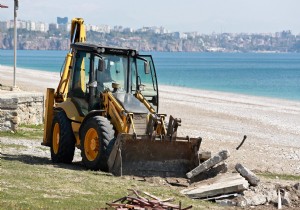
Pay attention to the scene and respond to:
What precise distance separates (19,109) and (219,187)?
35.1 feet

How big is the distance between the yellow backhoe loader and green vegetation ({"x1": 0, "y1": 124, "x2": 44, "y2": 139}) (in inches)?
141

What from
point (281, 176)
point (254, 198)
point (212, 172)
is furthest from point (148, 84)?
point (254, 198)

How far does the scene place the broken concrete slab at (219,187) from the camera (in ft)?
46.4

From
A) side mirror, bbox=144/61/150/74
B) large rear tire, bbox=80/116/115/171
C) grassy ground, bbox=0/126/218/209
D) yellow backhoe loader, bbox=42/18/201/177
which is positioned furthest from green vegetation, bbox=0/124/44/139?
side mirror, bbox=144/61/150/74

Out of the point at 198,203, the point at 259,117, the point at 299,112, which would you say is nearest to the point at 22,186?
the point at 198,203

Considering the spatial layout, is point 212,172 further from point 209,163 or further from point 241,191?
point 241,191

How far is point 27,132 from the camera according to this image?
75.7ft

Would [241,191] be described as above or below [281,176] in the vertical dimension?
above

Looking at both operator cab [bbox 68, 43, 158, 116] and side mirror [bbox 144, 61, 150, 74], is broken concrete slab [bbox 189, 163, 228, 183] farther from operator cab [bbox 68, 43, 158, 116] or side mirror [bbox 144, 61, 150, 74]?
side mirror [bbox 144, 61, 150, 74]

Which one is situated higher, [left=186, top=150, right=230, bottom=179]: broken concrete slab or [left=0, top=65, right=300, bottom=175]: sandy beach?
[left=186, top=150, right=230, bottom=179]: broken concrete slab

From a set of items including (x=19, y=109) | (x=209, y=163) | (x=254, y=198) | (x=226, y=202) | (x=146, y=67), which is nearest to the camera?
(x=226, y=202)

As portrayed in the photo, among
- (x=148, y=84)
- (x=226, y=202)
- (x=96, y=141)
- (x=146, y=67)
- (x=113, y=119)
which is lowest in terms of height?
(x=226, y=202)

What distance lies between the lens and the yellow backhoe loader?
1603cm

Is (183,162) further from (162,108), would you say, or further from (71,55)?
(162,108)
